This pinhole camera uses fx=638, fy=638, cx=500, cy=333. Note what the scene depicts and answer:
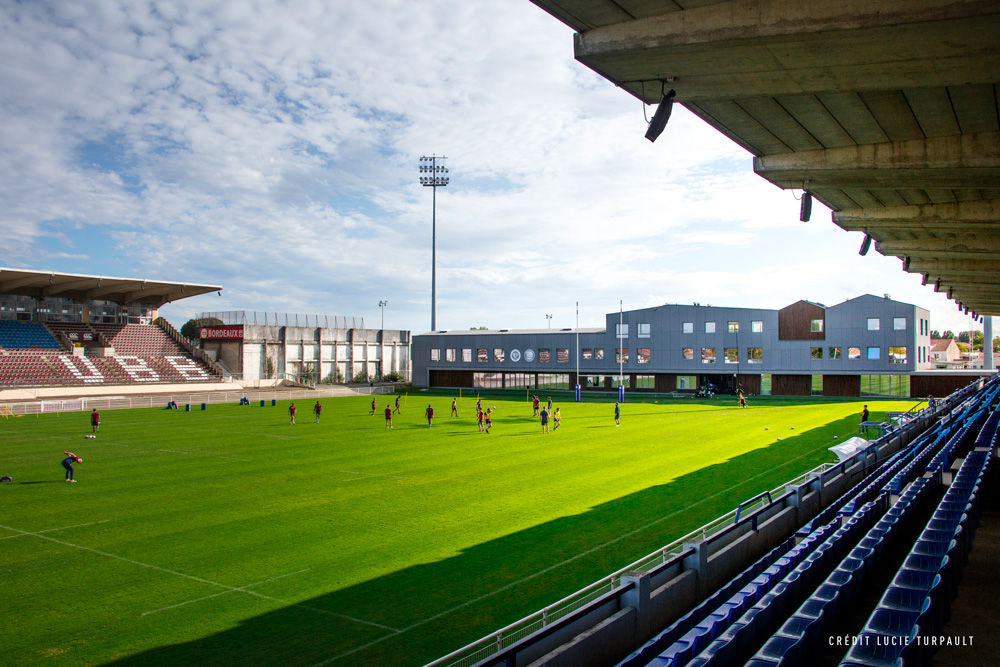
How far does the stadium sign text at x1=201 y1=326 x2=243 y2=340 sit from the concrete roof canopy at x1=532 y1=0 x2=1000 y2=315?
70.6m

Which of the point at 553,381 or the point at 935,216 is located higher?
the point at 935,216

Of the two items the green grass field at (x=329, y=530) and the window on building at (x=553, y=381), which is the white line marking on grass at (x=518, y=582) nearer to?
the green grass field at (x=329, y=530)

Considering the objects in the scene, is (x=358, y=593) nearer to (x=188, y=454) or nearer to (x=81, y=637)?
(x=81, y=637)

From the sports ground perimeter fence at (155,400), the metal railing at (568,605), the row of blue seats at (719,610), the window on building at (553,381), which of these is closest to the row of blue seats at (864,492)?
the metal railing at (568,605)

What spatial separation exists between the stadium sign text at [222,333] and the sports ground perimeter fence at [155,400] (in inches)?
496

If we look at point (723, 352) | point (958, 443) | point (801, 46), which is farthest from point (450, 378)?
point (801, 46)

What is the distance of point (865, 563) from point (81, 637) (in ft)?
40.3

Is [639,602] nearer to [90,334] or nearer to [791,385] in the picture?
[791,385]

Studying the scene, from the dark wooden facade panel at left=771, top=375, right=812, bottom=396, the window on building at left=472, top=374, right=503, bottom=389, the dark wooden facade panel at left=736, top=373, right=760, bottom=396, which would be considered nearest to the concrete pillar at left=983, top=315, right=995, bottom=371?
the dark wooden facade panel at left=771, top=375, right=812, bottom=396

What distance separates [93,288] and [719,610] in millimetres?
71434

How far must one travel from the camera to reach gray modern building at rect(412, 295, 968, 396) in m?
56.0

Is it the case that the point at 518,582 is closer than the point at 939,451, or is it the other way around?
the point at 518,582

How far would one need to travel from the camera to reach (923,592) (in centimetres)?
784

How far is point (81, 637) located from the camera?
10.1 meters
